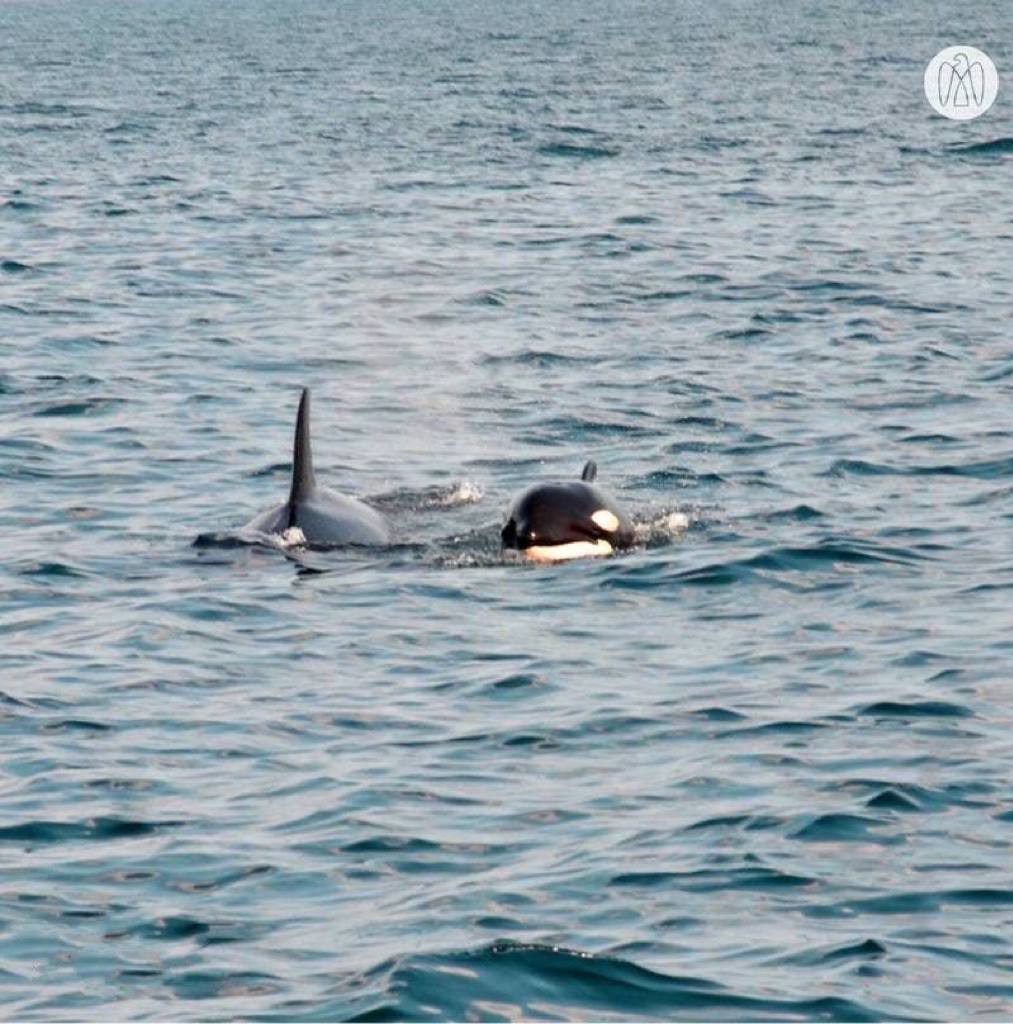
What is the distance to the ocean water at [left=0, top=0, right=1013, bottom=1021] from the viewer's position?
35.0 ft

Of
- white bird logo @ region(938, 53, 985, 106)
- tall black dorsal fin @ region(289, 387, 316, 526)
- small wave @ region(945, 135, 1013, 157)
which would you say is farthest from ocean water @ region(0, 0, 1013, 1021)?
white bird logo @ region(938, 53, 985, 106)

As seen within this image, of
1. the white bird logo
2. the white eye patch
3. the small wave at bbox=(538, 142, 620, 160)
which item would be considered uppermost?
the white bird logo

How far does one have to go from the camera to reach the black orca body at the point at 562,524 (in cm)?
1745

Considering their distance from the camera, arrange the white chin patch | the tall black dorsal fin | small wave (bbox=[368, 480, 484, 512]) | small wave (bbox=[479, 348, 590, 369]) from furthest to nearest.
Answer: small wave (bbox=[479, 348, 590, 369]) < small wave (bbox=[368, 480, 484, 512]) < the tall black dorsal fin < the white chin patch

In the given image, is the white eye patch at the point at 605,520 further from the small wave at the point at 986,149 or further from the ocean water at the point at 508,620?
the small wave at the point at 986,149

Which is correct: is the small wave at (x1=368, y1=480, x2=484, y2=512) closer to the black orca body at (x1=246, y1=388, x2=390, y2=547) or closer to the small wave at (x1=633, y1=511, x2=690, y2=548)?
the black orca body at (x1=246, y1=388, x2=390, y2=547)

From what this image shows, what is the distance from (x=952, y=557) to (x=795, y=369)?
8.57 m

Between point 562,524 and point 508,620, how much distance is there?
1.68 m

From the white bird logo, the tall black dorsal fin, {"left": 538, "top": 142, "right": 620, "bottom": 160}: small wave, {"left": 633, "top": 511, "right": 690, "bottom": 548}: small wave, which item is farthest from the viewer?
the white bird logo

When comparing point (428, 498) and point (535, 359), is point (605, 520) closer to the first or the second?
point (428, 498)

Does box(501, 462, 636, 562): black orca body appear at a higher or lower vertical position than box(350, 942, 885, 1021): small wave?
higher

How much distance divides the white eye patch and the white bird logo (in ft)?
154

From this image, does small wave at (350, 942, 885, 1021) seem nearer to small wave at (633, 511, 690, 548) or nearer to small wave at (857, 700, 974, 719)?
small wave at (857, 700, 974, 719)

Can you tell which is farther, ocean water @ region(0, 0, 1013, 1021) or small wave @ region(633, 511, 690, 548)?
small wave @ region(633, 511, 690, 548)
